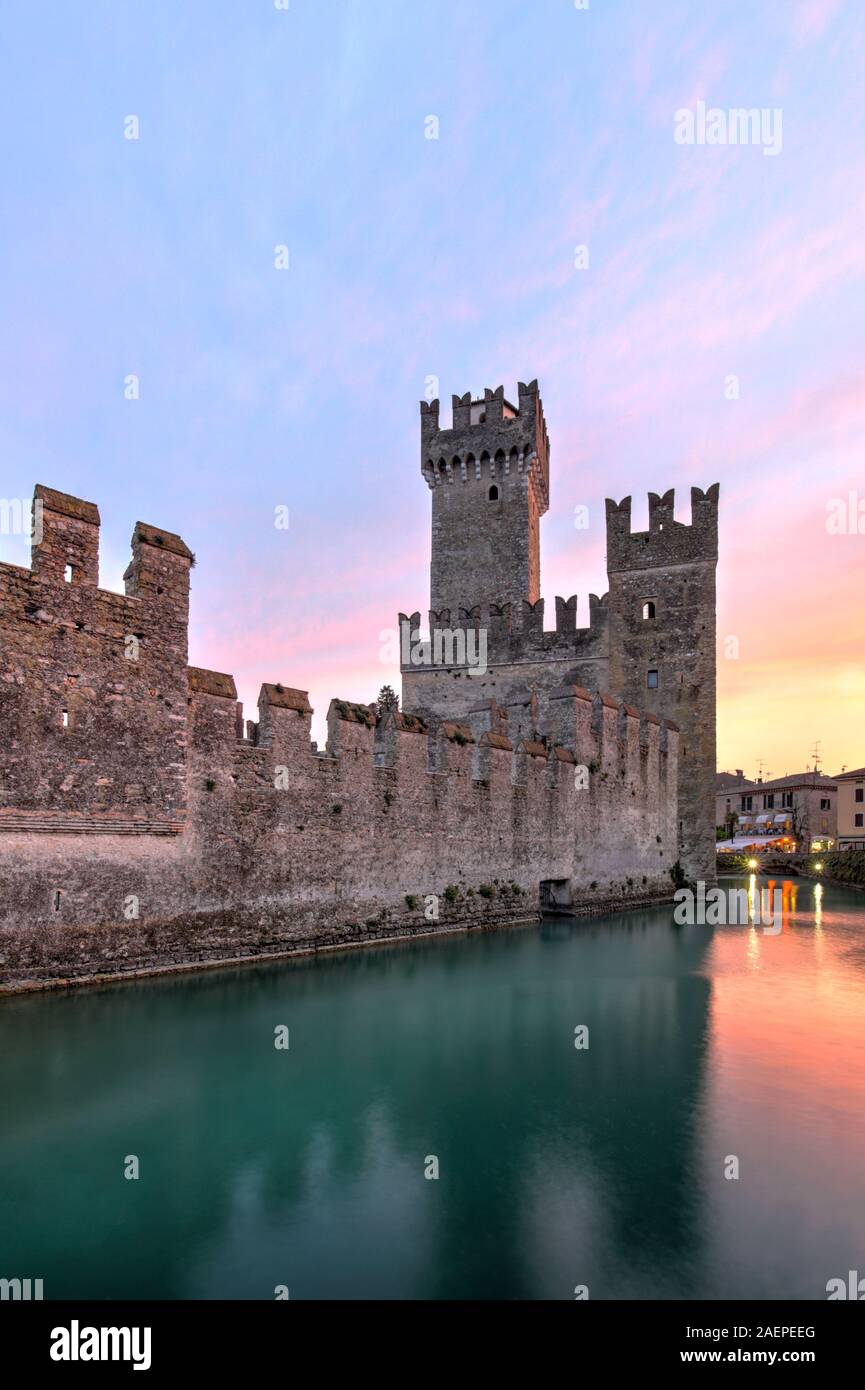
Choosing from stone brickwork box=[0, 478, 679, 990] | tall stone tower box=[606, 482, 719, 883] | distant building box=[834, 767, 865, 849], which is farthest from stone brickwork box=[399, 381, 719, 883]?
distant building box=[834, 767, 865, 849]

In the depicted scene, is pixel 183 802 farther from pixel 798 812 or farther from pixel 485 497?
pixel 798 812

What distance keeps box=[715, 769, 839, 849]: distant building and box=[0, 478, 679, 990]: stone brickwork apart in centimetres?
4803

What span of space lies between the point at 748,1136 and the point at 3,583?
8710 millimetres

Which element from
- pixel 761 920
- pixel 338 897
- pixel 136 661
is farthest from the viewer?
pixel 761 920

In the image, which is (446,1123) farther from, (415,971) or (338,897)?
(338,897)

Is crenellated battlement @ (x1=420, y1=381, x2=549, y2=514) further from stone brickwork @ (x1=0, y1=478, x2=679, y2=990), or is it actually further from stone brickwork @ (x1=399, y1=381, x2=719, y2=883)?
stone brickwork @ (x1=0, y1=478, x2=679, y2=990)

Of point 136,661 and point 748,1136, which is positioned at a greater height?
point 136,661

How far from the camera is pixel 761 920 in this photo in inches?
823

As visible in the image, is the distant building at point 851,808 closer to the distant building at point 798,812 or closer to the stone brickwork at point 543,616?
the distant building at point 798,812

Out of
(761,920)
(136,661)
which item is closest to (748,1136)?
(136,661)

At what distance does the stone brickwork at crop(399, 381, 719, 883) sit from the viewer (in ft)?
87.5

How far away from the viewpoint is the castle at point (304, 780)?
941 cm
